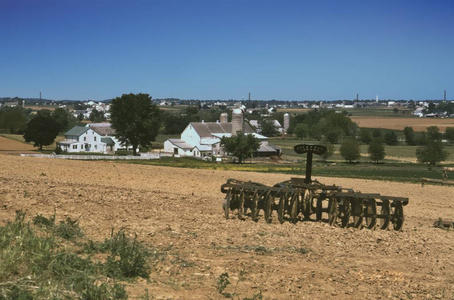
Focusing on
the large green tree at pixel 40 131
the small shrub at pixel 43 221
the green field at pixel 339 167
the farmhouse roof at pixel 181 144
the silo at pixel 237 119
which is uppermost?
the silo at pixel 237 119

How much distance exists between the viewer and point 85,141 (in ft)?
312

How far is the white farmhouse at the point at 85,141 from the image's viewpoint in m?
94.2

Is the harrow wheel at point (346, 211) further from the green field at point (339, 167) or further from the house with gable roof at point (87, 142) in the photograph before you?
the house with gable roof at point (87, 142)

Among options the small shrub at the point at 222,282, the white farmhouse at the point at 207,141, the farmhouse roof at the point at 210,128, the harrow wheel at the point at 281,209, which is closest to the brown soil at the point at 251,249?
the small shrub at the point at 222,282

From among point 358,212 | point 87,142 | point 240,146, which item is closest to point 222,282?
point 358,212

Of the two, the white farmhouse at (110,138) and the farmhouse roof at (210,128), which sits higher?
the farmhouse roof at (210,128)

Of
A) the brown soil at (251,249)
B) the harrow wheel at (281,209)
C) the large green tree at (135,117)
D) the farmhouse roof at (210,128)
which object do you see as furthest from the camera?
the farmhouse roof at (210,128)

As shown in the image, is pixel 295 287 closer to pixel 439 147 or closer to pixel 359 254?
pixel 359 254

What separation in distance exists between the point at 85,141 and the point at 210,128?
22.1 meters

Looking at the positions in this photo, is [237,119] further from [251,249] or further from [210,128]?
[251,249]

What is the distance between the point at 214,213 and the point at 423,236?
698 centimetres

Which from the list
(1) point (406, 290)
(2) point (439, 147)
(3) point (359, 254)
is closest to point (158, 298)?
(1) point (406, 290)

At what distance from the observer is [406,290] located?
11.3m

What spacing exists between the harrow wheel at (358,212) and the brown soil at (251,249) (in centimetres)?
50
